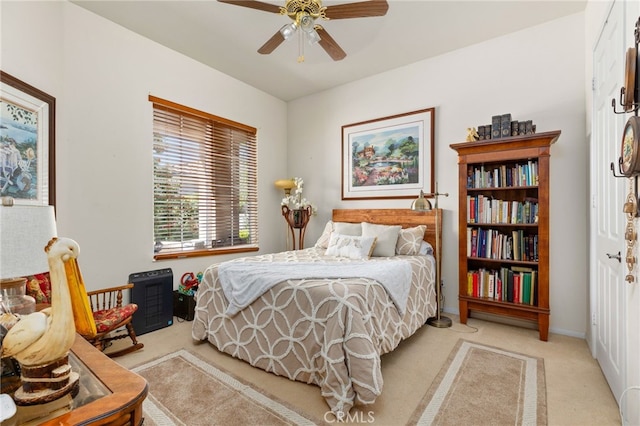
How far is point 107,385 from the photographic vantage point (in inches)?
36.2

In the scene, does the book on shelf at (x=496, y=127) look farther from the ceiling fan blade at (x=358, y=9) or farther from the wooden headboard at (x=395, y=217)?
the ceiling fan blade at (x=358, y=9)

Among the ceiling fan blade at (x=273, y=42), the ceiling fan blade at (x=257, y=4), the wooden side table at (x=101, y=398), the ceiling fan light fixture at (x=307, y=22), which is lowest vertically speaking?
the wooden side table at (x=101, y=398)

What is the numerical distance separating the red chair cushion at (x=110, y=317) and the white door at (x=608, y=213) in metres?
3.26

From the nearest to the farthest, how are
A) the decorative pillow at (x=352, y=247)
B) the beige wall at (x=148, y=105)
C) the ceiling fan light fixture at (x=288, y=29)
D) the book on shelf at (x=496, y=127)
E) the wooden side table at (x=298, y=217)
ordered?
the ceiling fan light fixture at (x=288, y=29) → the beige wall at (x=148, y=105) → the book on shelf at (x=496, y=127) → the decorative pillow at (x=352, y=247) → the wooden side table at (x=298, y=217)

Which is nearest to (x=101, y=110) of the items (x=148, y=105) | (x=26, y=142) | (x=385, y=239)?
(x=148, y=105)

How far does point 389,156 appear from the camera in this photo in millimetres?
3854

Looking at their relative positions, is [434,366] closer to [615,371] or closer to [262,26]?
[615,371]

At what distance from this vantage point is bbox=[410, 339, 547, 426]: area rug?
1.67 meters

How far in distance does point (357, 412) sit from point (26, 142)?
2.85 meters

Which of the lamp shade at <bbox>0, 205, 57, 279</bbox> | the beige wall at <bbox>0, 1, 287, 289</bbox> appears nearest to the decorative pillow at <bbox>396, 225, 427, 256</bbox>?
the beige wall at <bbox>0, 1, 287, 289</bbox>

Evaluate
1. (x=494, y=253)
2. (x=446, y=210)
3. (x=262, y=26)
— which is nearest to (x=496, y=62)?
(x=446, y=210)

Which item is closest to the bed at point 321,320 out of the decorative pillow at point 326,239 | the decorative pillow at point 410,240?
the decorative pillow at point 410,240

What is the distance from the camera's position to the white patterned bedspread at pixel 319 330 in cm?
174

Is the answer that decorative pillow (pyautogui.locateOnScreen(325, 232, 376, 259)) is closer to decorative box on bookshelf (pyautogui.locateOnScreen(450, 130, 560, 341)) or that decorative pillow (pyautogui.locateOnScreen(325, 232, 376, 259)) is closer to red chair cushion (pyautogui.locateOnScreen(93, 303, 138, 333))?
decorative box on bookshelf (pyautogui.locateOnScreen(450, 130, 560, 341))
